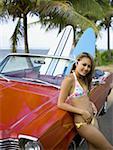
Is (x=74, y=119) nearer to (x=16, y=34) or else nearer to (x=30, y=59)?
(x=30, y=59)

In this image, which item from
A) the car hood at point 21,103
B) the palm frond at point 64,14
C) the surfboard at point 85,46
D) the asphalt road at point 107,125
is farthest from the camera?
the palm frond at point 64,14

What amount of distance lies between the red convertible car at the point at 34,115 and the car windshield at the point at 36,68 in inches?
0.5

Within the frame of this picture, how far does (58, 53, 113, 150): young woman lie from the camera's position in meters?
3.22

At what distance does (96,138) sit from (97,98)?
73.0 inches

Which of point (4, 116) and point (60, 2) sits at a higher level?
point (60, 2)

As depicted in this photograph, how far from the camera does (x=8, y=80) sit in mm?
4289

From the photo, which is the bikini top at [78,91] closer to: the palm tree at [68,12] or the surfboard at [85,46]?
the surfboard at [85,46]

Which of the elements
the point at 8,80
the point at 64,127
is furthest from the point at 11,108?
the point at 8,80

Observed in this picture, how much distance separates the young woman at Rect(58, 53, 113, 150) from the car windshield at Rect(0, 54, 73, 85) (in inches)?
34.3

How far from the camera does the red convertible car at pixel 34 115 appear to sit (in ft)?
8.75

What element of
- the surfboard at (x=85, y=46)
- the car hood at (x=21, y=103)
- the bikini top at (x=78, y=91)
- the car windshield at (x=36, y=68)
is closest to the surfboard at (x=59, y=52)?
the car windshield at (x=36, y=68)

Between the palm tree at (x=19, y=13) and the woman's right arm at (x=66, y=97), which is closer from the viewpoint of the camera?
the woman's right arm at (x=66, y=97)

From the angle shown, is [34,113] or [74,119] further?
[74,119]

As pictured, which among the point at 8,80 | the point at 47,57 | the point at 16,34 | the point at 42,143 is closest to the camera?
the point at 42,143
